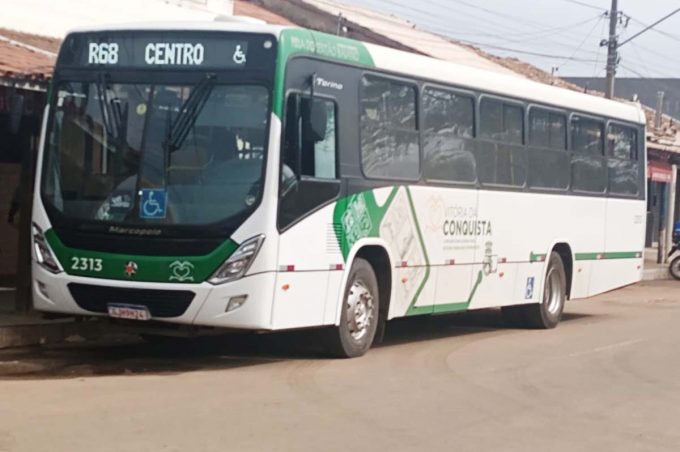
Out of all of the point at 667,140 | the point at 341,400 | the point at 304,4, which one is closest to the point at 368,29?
the point at 304,4

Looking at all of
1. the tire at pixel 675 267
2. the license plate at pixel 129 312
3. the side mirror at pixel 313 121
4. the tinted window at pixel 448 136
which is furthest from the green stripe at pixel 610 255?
the tire at pixel 675 267

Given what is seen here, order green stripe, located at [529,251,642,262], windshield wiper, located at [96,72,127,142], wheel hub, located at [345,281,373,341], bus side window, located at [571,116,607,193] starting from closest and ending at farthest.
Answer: windshield wiper, located at [96,72,127,142] → wheel hub, located at [345,281,373,341] → green stripe, located at [529,251,642,262] → bus side window, located at [571,116,607,193]

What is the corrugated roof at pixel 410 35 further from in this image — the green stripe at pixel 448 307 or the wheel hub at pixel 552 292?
the green stripe at pixel 448 307

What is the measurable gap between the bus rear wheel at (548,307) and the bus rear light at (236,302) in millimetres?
7183

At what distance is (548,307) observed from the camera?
720 inches

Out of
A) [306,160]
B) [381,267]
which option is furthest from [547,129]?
[306,160]

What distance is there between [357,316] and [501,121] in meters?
4.30

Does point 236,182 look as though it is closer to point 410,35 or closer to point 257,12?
point 257,12

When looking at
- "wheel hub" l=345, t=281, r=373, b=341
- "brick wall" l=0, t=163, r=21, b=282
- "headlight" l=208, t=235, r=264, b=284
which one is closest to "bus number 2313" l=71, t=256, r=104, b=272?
"headlight" l=208, t=235, r=264, b=284

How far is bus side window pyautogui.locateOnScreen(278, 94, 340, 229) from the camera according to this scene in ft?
39.3

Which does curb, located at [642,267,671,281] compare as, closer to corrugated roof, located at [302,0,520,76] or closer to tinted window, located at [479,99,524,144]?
corrugated roof, located at [302,0,520,76]

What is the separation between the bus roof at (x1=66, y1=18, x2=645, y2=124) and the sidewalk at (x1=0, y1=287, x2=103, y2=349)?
3.10 metres

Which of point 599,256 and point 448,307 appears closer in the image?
point 448,307

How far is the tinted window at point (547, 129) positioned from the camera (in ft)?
57.0
